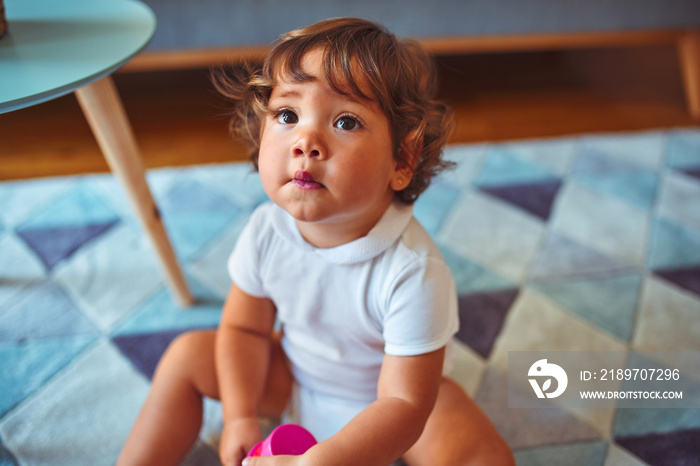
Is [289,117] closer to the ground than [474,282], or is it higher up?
higher up

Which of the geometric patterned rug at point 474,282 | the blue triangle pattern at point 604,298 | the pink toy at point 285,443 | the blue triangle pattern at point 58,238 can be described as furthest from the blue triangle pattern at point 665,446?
the blue triangle pattern at point 58,238

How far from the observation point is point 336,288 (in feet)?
1.80

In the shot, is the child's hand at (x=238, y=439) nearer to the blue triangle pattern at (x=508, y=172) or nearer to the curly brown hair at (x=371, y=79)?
the curly brown hair at (x=371, y=79)

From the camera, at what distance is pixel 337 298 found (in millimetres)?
551

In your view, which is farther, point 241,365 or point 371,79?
point 241,365

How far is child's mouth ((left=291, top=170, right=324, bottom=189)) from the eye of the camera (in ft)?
1.48

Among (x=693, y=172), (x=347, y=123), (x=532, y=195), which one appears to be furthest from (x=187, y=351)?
(x=693, y=172)

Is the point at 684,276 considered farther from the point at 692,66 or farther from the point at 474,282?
the point at 692,66

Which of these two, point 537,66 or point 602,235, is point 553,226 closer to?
point 602,235

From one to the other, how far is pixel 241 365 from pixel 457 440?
0.26 metres

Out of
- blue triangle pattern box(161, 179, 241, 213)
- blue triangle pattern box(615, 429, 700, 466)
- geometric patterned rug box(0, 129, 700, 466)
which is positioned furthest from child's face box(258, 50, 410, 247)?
blue triangle pattern box(161, 179, 241, 213)

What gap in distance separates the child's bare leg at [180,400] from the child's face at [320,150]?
273mm

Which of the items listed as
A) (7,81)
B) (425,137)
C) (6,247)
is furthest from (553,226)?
(6,247)

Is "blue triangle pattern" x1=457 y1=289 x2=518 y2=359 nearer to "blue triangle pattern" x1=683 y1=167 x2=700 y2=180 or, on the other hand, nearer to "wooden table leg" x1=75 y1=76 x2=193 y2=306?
"wooden table leg" x1=75 y1=76 x2=193 y2=306
